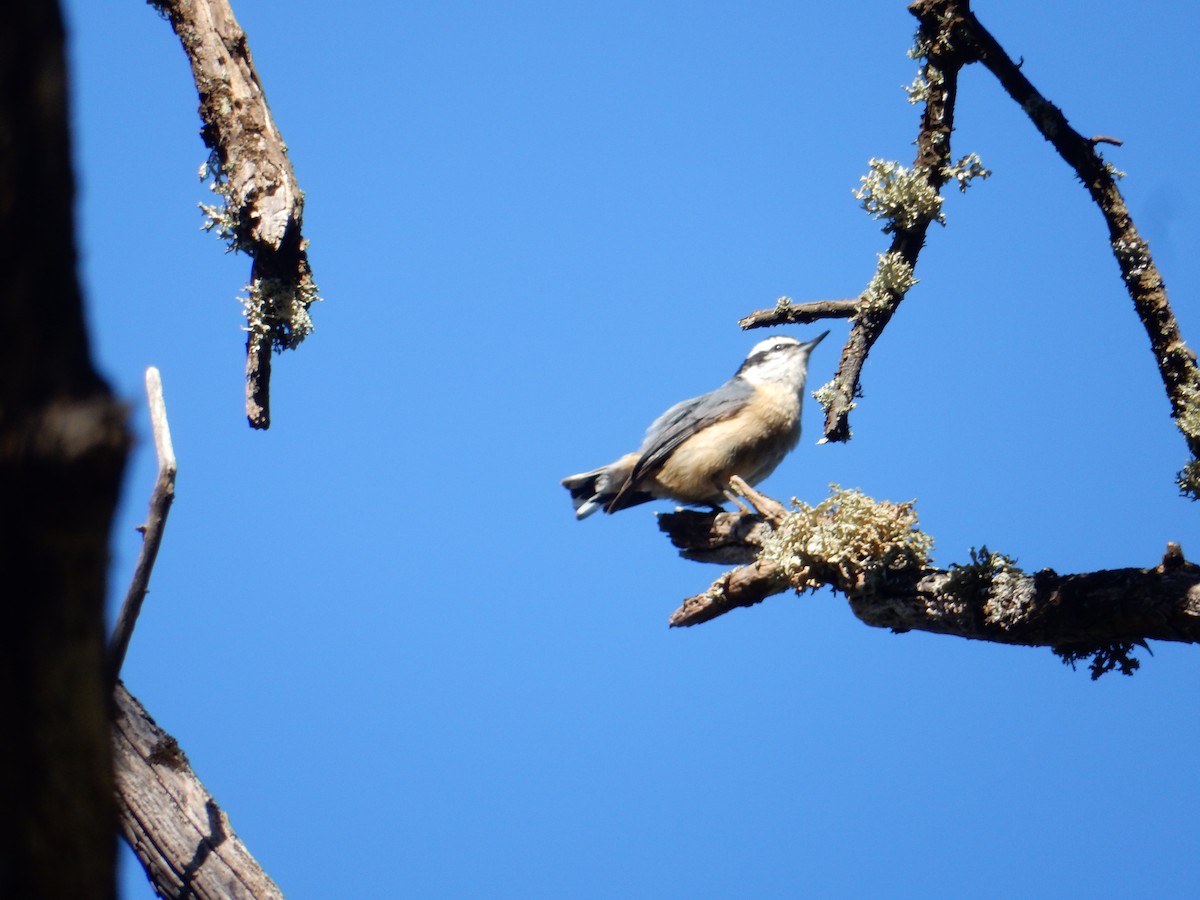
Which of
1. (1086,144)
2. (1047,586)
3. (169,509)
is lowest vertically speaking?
(1047,586)

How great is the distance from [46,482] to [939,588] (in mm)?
3319

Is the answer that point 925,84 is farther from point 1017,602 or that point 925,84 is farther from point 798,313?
point 1017,602

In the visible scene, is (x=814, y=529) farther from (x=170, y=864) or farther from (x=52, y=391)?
(x=52, y=391)

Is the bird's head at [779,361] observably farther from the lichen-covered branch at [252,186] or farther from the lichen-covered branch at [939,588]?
the lichen-covered branch at [252,186]

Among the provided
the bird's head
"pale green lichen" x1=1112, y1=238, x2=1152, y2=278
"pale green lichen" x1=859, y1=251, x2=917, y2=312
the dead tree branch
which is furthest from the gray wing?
"pale green lichen" x1=1112, y1=238, x2=1152, y2=278

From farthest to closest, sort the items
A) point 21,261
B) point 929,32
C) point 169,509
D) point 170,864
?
point 929,32, point 170,864, point 169,509, point 21,261

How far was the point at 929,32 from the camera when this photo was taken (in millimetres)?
4137

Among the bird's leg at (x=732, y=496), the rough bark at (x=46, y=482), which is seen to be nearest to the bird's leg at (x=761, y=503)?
the bird's leg at (x=732, y=496)

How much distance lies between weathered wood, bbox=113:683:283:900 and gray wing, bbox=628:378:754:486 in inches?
133

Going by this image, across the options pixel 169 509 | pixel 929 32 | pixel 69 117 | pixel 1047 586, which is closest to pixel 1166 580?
pixel 1047 586

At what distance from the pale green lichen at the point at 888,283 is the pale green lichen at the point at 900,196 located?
177 millimetres

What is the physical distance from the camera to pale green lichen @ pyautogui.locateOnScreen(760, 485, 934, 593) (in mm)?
3982

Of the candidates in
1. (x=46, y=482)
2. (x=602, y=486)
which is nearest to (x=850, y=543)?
(x=602, y=486)

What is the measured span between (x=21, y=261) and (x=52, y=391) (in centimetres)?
11
